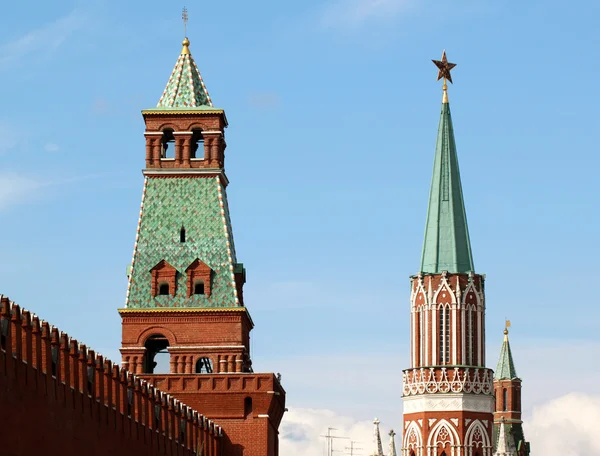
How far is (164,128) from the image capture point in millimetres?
81250

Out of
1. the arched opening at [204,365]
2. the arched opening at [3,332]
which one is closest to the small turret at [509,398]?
the arched opening at [204,365]

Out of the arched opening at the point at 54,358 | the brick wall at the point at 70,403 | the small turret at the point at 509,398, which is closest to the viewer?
the brick wall at the point at 70,403

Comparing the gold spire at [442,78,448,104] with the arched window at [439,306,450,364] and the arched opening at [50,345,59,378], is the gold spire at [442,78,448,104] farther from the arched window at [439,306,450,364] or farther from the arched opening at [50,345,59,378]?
the arched opening at [50,345,59,378]

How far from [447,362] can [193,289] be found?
1592cm

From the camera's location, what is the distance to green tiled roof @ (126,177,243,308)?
259ft

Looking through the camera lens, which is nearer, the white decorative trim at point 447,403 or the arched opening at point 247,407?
the arched opening at point 247,407

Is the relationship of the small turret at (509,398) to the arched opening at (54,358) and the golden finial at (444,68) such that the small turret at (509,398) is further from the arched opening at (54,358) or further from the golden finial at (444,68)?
the arched opening at (54,358)

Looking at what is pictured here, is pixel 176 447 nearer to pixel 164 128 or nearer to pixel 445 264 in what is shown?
pixel 164 128

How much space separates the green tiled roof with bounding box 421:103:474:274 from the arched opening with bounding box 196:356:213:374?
1503 cm

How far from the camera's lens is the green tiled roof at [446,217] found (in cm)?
9050

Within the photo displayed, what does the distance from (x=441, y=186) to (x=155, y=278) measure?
19.2 meters

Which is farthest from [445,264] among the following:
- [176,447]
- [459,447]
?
[176,447]

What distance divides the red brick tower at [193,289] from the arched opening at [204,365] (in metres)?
0.08

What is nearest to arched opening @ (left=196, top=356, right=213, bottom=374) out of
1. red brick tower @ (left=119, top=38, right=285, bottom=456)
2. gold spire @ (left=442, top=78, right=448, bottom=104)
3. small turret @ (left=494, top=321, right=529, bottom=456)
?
red brick tower @ (left=119, top=38, right=285, bottom=456)
